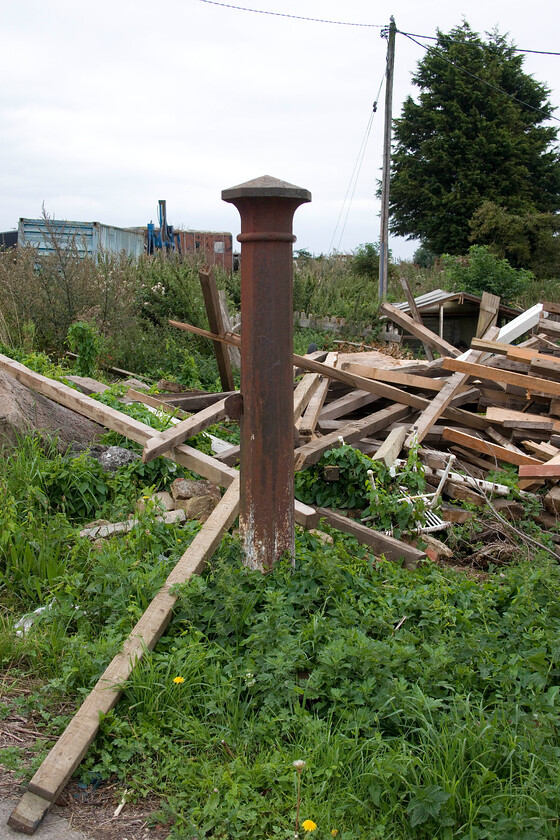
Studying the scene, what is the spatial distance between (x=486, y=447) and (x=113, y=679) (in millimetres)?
4267

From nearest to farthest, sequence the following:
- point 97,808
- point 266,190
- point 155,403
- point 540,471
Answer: point 97,808
point 266,190
point 540,471
point 155,403

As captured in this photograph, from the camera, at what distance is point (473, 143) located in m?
36.7

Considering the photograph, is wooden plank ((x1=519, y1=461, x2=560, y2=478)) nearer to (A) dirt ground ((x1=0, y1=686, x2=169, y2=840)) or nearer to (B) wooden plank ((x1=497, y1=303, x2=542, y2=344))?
(A) dirt ground ((x1=0, y1=686, x2=169, y2=840))

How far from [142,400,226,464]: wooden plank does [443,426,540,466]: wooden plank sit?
2.49m

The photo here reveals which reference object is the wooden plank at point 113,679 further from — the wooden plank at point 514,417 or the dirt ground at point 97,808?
the wooden plank at point 514,417

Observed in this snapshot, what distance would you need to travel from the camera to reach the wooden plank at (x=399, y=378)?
694 centimetres

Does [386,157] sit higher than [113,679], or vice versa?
[386,157]

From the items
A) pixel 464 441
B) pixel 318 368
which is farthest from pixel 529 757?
pixel 318 368

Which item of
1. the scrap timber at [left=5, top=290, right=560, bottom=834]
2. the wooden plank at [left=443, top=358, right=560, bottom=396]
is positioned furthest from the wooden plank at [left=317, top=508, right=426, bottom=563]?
the wooden plank at [left=443, top=358, right=560, bottom=396]

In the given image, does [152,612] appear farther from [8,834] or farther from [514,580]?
[514,580]

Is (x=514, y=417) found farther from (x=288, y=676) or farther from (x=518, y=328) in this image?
(x=288, y=676)

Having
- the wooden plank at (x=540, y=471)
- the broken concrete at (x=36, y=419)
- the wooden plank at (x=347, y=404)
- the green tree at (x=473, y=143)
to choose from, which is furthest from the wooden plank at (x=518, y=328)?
the green tree at (x=473, y=143)

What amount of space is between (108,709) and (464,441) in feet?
14.3

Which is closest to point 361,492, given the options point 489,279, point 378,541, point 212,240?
point 378,541
